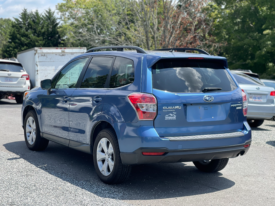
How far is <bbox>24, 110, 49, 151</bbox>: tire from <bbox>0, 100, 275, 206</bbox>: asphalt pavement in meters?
0.14

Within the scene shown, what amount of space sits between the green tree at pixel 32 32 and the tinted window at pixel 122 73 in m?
53.2

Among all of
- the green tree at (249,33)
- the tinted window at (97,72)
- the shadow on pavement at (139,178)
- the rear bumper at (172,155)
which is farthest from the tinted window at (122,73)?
the green tree at (249,33)

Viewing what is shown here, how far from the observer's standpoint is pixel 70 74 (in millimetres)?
6211

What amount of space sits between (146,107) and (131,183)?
1263 millimetres

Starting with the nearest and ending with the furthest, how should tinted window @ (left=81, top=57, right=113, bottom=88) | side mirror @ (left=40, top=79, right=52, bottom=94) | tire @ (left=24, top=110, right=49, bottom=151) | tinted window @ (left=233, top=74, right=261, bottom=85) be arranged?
tinted window @ (left=81, top=57, right=113, bottom=88) < side mirror @ (left=40, top=79, right=52, bottom=94) < tire @ (left=24, top=110, right=49, bottom=151) < tinted window @ (left=233, top=74, right=261, bottom=85)

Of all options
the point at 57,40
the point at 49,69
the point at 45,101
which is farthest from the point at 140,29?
the point at 57,40

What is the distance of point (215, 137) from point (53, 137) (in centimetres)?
288

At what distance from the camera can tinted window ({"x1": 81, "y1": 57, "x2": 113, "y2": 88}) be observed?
17.4 feet

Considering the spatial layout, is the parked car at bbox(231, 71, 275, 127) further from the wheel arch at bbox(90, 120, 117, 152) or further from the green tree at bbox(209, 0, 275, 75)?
the green tree at bbox(209, 0, 275, 75)

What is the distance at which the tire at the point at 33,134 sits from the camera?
691cm

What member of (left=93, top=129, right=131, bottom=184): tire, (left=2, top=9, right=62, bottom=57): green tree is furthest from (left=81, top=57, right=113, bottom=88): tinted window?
(left=2, top=9, right=62, bottom=57): green tree

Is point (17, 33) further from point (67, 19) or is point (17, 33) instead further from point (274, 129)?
point (274, 129)

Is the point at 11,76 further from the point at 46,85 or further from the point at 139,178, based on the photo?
the point at 139,178

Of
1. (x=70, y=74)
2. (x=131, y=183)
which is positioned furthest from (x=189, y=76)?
(x=70, y=74)
